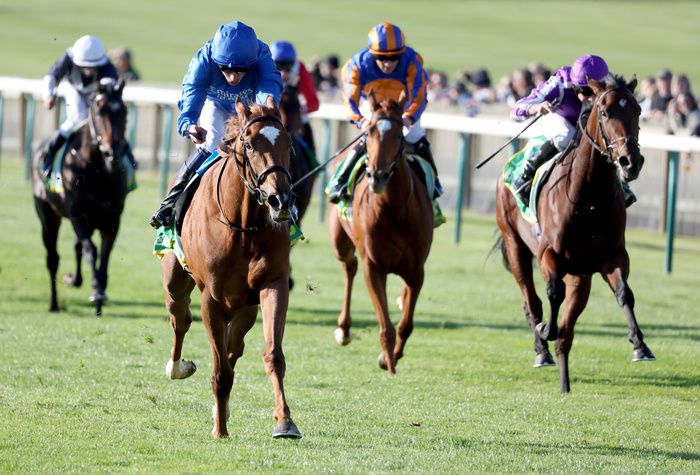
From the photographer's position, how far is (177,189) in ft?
26.6

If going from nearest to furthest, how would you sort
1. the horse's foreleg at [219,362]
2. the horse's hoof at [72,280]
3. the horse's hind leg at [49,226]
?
the horse's foreleg at [219,362] → the horse's hind leg at [49,226] → the horse's hoof at [72,280]

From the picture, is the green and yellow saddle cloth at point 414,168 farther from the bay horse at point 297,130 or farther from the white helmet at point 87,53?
the white helmet at point 87,53

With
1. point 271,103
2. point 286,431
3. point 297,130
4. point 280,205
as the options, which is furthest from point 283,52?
point 286,431

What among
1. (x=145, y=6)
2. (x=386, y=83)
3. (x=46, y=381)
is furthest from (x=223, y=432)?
(x=145, y=6)

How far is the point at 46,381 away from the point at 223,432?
6.86ft

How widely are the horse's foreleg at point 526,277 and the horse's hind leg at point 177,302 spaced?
2599 millimetres

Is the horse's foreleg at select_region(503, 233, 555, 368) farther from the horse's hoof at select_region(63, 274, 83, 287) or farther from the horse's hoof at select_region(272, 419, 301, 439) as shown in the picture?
the horse's hoof at select_region(63, 274, 83, 287)

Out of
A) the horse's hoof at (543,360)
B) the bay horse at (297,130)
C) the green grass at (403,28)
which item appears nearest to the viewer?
the horse's hoof at (543,360)

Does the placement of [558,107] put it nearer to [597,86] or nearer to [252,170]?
[597,86]

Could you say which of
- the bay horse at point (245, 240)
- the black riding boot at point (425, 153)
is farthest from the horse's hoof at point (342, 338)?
the bay horse at point (245, 240)

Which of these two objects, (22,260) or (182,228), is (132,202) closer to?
(22,260)

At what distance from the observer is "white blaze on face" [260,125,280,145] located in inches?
259

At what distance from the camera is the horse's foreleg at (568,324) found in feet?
29.8

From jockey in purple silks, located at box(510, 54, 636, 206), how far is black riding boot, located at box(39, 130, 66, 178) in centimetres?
480
